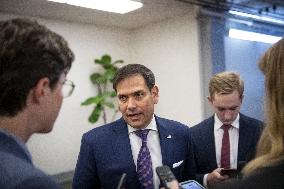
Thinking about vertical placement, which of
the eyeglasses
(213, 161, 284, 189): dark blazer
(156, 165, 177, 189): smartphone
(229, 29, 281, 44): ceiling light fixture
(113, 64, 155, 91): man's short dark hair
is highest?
(229, 29, 281, 44): ceiling light fixture

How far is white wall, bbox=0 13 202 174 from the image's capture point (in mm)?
5523

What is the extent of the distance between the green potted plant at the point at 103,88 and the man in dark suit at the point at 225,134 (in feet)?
11.2

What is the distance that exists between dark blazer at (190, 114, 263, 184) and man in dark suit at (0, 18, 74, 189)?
4.73 ft

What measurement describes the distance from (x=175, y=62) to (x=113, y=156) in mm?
4133

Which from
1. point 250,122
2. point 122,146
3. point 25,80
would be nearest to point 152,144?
point 122,146

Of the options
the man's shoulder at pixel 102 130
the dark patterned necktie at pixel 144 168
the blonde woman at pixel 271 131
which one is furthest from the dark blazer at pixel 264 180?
the man's shoulder at pixel 102 130

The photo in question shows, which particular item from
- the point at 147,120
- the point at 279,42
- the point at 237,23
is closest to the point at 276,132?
the point at 279,42

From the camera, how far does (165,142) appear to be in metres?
2.04

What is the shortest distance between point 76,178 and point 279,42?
135 centimetres

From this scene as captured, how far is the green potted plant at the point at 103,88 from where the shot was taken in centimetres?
570

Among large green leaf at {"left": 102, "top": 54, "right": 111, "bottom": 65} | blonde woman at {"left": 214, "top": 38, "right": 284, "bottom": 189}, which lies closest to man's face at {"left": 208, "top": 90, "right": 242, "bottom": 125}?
blonde woman at {"left": 214, "top": 38, "right": 284, "bottom": 189}

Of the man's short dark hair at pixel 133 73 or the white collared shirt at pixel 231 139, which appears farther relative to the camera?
the white collared shirt at pixel 231 139

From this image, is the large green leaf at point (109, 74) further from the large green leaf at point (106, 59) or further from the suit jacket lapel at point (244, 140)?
the suit jacket lapel at point (244, 140)

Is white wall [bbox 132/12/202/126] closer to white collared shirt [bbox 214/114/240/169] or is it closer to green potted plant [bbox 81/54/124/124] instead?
green potted plant [bbox 81/54/124/124]
